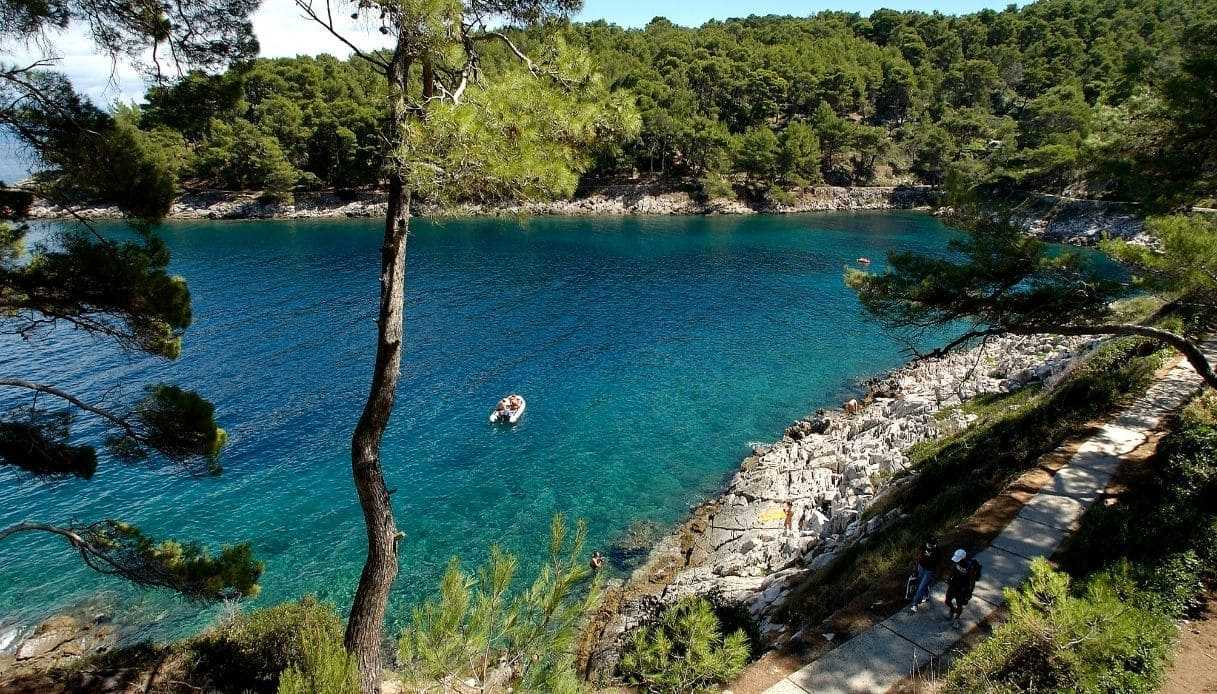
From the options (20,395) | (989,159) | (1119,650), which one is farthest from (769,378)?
(989,159)

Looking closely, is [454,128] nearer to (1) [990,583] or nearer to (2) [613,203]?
(1) [990,583]

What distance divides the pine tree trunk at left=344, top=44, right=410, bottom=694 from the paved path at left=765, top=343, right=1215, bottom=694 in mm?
6056

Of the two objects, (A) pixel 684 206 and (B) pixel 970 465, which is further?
(A) pixel 684 206

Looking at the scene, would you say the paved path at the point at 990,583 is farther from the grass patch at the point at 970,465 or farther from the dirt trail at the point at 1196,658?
the dirt trail at the point at 1196,658

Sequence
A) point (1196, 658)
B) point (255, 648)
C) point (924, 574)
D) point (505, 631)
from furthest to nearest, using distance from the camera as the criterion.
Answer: point (255, 648) < point (924, 574) < point (1196, 658) < point (505, 631)

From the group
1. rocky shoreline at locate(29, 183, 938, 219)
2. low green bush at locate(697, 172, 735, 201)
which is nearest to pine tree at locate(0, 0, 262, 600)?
rocky shoreline at locate(29, 183, 938, 219)

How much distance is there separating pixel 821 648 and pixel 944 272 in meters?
7.32

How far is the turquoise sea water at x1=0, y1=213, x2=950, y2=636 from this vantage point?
18.0m

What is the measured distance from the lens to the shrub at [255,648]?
10305 mm

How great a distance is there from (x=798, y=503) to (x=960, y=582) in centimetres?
935

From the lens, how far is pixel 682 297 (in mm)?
44562

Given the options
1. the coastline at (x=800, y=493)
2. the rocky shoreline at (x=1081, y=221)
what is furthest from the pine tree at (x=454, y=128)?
the rocky shoreline at (x=1081, y=221)

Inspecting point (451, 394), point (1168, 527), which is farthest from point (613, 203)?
point (1168, 527)

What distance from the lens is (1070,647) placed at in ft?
18.1
